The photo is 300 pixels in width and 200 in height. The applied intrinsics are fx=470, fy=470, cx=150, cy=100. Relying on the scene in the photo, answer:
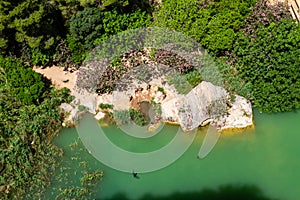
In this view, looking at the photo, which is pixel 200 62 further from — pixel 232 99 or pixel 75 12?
pixel 75 12

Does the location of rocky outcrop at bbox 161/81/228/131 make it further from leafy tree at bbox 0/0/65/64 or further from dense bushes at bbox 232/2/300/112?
leafy tree at bbox 0/0/65/64

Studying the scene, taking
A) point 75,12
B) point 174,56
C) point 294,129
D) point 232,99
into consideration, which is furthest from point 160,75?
point 294,129

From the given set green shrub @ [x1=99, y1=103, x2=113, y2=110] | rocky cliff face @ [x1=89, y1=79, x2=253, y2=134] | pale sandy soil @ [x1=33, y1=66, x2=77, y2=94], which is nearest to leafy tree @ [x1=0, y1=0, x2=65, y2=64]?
pale sandy soil @ [x1=33, y1=66, x2=77, y2=94]

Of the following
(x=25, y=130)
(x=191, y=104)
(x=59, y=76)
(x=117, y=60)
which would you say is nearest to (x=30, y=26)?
(x=59, y=76)

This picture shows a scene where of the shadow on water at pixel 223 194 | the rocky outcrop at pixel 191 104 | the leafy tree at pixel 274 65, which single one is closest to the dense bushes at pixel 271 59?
the leafy tree at pixel 274 65

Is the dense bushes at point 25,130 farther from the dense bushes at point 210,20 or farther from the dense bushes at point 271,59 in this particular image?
the dense bushes at point 271,59

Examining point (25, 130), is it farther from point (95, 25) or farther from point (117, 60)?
point (95, 25)
